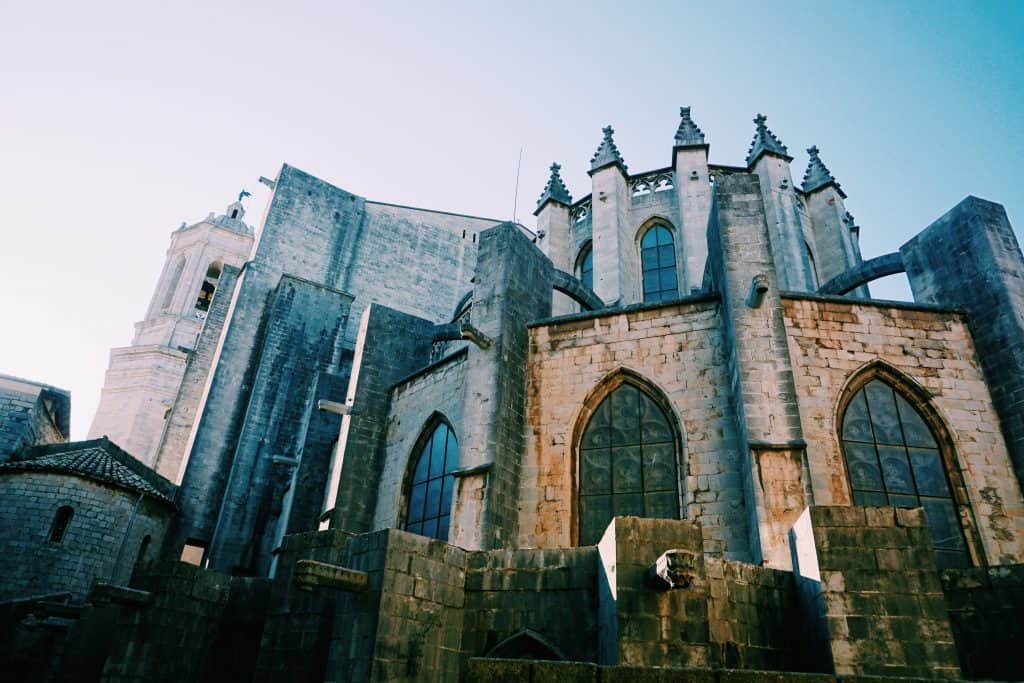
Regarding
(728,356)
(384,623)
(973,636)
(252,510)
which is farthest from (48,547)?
(973,636)

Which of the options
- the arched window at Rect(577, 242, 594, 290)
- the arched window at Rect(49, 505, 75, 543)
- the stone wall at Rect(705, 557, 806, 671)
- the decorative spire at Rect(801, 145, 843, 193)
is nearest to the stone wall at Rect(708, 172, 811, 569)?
the stone wall at Rect(705, 557, 806, 671)

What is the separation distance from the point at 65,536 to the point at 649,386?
12248 millimetres

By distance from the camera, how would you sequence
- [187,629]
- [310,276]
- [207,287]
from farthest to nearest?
[207,287], [310,276], [187,629]

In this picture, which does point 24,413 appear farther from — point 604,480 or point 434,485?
point 604,480

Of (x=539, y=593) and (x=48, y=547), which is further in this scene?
(x=48, y=547)

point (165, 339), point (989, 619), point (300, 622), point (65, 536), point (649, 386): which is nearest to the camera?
point (989, 619)

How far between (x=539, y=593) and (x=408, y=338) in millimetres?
7922

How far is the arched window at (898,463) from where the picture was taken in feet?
27.5

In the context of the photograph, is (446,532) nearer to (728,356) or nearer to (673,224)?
(728,356)

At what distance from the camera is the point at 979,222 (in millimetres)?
9836

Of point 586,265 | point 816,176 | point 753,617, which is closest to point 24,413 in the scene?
point 586,265

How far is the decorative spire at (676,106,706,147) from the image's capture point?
1852cm

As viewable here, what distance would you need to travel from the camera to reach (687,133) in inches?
741

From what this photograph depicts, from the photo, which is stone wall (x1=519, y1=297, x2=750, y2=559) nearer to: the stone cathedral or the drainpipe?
the stone cathedral
